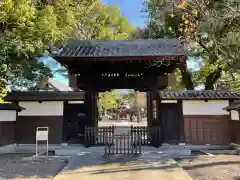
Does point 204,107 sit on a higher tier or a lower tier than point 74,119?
higher

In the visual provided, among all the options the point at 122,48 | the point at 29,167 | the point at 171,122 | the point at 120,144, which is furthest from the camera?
the point at 171,122

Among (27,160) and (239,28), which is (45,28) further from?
(239,28)

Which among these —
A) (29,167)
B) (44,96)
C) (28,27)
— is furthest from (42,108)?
(28,27)

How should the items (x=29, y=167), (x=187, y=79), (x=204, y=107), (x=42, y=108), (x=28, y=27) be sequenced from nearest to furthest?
1. (x=29, y=167)
2. (x=28, y=27)
3. (x=42, y=108)
4. (x=204, y=107)
5. (x=187, y=79)

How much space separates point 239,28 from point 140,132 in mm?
5724

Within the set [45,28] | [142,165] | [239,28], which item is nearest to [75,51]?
[45,28]

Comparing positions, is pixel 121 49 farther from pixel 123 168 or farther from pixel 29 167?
pixel 29 167

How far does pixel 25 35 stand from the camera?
9.88 meters

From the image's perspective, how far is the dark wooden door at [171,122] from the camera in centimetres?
1378

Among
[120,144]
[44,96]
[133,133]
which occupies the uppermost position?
[44,96]

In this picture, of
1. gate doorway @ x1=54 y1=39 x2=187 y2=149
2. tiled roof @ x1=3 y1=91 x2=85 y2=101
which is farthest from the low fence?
tiled roof @ x1=3 y1=91 x2=85 y2=101

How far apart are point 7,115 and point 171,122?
8094mm

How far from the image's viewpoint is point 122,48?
12.8 meters

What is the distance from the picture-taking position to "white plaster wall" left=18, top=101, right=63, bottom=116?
48.2 ft
